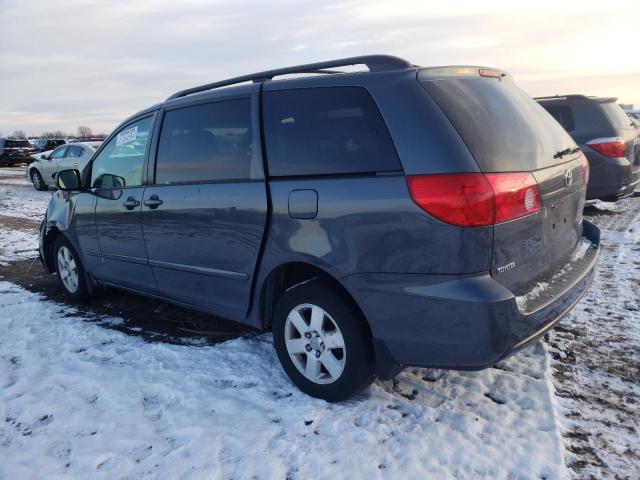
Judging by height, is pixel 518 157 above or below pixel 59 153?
above

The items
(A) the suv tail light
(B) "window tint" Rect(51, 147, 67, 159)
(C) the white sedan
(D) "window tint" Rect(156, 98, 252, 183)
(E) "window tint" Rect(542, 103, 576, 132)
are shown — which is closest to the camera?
(A) the suv tail light

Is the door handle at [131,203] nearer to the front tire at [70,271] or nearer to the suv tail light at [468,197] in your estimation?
the front tire at [70,271]

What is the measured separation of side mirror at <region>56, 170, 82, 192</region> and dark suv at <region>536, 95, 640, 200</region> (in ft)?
21.3

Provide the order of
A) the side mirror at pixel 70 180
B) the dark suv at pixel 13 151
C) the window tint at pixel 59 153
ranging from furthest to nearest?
the dark suv at pixel 13 151 < the window tint at pixel 59 153 < the side mirror at pixel 70 180

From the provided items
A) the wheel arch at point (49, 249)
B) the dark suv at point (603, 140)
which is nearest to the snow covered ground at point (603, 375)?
the dark suv at point (603, 140)

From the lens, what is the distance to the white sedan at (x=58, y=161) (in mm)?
16859

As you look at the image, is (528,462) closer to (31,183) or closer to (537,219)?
(537,219)

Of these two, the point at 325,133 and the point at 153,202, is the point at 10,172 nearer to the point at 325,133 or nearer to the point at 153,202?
the point at 153,202

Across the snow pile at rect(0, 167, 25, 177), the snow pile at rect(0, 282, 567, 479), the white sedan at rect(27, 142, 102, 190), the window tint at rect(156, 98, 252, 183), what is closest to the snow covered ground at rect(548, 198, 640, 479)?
the snow pile at rect(0, 282, 567, 479)

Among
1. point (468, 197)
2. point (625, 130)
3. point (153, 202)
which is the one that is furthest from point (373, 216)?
point (625, 130)

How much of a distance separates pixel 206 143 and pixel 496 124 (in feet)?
6.24

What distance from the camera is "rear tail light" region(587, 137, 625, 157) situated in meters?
7.39

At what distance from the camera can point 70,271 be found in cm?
521

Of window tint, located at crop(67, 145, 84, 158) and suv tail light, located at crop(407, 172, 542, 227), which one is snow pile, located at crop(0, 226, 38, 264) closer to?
suv tail light, located at crop(407, 172, 542, 227)
